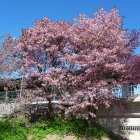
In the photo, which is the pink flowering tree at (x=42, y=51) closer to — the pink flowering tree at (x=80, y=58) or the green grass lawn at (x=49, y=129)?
the pink flowering tree at (x=80, y=58)

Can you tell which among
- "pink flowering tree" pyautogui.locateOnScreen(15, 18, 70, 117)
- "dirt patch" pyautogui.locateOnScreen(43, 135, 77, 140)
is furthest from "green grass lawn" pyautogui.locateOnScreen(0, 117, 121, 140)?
"pink flowering tree" pyautogui.locateOnScreen(15, 18, 70, 117)

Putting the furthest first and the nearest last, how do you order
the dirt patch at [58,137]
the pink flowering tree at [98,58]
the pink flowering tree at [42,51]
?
the pink flowering tree at [42,51] < the pink flowering tree at [98,58] < the dirt patch at [58,137]

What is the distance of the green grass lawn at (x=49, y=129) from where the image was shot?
2558 cm

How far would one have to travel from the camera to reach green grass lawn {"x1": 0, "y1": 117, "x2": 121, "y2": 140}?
25.6 metres

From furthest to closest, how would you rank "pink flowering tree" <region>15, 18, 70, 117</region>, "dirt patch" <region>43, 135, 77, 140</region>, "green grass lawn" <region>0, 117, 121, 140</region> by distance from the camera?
"pink flowering tree" <region>15, 18, 70, 117</region>, "dirt patch" <region>43, 135, 77, 140</region>, "green grass lawn" <region>0, 117, 121, 140</region>

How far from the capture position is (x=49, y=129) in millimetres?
26734

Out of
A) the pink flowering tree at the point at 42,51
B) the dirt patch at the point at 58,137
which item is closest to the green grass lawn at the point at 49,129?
the dirt patch at the point at 58,137

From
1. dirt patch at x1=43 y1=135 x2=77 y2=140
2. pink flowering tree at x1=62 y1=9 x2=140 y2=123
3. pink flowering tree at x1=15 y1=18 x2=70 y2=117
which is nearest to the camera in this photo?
dirt patch at x1=43 y1=135 x2=77 y2=140

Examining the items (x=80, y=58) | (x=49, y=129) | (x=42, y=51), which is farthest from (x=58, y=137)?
(x=42, y=51)

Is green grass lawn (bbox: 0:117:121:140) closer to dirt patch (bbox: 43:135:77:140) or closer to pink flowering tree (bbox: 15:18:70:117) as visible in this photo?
dirt patch (bbox: 43:135:77:140)

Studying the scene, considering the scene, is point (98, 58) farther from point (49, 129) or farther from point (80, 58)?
point (49, 129)

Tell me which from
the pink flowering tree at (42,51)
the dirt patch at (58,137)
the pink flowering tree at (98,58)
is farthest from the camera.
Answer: the pink flowering tree at (42,51)

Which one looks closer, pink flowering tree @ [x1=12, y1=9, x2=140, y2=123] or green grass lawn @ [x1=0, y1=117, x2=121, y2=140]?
green grass lawn @ [x1=0, y1=117, x2=121, y2=140]

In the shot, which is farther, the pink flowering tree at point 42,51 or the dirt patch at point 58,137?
the pink flowering tree at point 42,51
